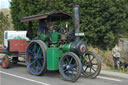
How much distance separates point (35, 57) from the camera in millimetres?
7629

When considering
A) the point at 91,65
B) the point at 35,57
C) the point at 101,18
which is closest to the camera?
the point at 91,65

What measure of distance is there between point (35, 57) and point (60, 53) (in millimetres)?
1244

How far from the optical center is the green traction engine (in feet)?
21.8

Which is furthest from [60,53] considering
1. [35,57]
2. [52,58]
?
[35,57]

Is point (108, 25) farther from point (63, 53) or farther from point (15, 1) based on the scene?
point (15, 1)

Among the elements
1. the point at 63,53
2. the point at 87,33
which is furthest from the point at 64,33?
the point at 87,33

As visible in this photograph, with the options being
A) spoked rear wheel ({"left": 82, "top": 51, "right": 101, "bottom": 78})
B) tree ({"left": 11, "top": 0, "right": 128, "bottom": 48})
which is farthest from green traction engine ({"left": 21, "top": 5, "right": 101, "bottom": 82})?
tree ({"left": 11, "top": 0, "right": 128, "bottom": 48})

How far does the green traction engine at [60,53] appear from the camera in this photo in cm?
664

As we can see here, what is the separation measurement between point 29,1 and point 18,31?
10.6 feet

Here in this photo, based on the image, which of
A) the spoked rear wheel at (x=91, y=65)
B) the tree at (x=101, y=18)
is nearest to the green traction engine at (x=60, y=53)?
the spoked rear wheel at (x=91, y=65)

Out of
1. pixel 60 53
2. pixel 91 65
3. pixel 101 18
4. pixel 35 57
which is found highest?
pixel 101 18

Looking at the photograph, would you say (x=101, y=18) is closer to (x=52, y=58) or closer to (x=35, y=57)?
(x=35, y=57)

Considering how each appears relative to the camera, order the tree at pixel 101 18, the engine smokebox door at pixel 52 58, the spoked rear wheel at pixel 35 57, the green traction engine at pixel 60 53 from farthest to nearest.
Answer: the tree at pixel 101 18 < the spoked rear wheel at pixel 35 57 < the engine smokebox door at pixel 52 58 < the green traction engine at pixel 60 53

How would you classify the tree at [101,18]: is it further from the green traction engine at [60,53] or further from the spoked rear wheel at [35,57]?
the spoked rear wheel at [35,57]
